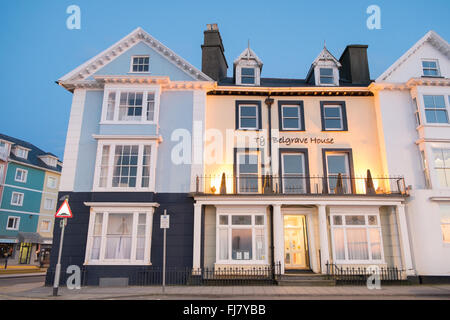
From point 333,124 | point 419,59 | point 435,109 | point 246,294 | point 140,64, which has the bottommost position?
point 246,294

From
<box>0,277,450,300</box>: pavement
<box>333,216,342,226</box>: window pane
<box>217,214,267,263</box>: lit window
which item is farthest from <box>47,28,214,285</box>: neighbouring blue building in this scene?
<box>333,216,342,226</box>: window pane

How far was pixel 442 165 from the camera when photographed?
16984mm

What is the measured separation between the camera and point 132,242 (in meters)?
15.5

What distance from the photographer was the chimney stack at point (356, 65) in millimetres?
20695

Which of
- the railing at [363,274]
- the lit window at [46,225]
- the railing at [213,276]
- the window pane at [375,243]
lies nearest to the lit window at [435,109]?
the window pane at [375,243]

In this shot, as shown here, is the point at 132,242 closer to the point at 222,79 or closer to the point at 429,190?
the point at 222,79

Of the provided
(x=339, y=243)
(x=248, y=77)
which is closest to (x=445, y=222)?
(x=339, y=243)

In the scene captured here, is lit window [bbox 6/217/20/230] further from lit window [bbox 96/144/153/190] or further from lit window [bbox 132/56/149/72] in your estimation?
lit window [bbox 132/56/149/72]

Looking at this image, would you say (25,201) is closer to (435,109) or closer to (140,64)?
(140,64)

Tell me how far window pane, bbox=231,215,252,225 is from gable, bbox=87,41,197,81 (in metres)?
8.38

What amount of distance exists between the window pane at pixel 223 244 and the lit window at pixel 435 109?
12907mm

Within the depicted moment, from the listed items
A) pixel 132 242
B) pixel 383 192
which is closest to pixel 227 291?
pixel 132 242

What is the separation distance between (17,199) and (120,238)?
97.9ft

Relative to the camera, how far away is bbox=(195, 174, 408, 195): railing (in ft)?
54.2
